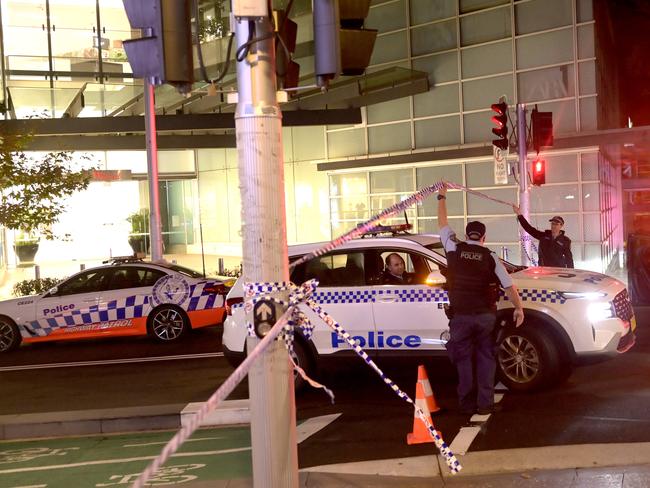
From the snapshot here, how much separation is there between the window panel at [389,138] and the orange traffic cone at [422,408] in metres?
17.8

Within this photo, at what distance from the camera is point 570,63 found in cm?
2162

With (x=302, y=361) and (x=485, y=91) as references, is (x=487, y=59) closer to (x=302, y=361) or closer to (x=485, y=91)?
(x=485, y=91)

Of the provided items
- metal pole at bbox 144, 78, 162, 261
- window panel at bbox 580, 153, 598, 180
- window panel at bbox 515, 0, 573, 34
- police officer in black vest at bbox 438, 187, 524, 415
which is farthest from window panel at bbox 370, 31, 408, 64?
police officer in black vest at bbox 438, 187, 524, 415

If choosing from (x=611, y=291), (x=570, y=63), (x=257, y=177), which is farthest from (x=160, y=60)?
(x=570, y=63)

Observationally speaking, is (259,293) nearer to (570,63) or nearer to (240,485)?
(240,485)

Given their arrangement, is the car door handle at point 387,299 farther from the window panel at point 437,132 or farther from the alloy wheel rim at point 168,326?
the window panel at point 437,132

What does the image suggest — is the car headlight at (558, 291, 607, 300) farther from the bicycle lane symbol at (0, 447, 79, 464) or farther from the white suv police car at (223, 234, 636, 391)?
the bicycle lane symbol at (0, 447, 79, 464)

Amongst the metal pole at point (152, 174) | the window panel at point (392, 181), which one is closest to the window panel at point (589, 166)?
the window panel at point (392, 181)

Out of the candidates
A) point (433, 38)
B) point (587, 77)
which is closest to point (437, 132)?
point (433, 38)

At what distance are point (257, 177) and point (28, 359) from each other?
34.0 feet

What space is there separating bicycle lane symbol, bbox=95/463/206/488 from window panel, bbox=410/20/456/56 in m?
19.0

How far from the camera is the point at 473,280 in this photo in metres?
7.70

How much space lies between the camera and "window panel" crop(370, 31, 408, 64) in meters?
25.1

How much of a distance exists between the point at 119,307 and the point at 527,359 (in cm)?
780
